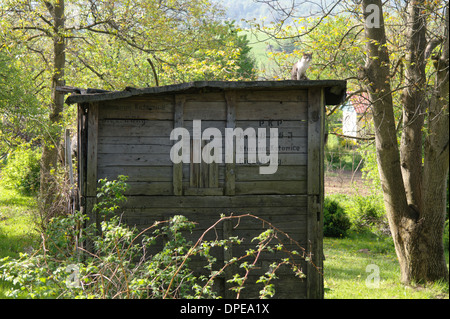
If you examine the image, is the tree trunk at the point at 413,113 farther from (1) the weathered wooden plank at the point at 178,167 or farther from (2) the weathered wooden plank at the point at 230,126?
(1) the weathered wooden plank at the point at 178,167

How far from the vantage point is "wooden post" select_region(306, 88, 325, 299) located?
7180mm

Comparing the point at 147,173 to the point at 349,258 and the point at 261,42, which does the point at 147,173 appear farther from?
the point at 261,42

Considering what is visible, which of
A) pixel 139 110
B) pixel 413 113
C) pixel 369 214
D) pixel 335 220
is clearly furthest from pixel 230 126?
pixel 369 214

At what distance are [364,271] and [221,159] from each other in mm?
5492

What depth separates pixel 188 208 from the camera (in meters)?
7.14

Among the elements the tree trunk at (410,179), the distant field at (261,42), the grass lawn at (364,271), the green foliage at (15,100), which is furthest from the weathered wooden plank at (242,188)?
the green foliage at (15,100)

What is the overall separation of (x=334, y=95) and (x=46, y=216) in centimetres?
599

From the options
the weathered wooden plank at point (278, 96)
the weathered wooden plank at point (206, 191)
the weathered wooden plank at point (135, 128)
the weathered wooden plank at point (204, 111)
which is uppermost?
the weathered wooden plank at point (278, 96)

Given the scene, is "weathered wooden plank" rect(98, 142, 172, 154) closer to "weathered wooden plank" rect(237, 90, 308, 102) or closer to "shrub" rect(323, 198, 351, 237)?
"weathered wooden plank" rect(237, 90, 308, 102)

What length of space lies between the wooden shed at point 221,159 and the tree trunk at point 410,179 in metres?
1.98

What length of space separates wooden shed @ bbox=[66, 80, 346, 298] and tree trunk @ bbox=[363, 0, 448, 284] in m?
1.98

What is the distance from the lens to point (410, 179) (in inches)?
361

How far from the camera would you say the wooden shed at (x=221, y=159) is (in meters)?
7.11

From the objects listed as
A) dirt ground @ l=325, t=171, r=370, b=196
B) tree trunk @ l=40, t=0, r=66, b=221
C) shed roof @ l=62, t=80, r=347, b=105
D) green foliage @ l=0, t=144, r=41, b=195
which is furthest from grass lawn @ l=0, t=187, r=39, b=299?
dirt ground @ l=325, t=171, r=370, b=196
